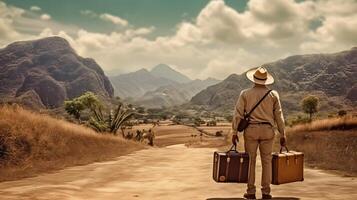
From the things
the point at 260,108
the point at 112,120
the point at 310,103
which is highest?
the point at 310,103

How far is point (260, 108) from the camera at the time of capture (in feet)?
25.4

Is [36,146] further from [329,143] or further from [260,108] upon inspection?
[329,143]

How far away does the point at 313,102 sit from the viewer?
9656cm

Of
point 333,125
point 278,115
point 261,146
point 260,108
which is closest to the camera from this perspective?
point 261,146

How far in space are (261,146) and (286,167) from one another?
2.50ft

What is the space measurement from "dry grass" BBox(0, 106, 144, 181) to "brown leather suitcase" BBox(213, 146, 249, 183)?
5.06 metres

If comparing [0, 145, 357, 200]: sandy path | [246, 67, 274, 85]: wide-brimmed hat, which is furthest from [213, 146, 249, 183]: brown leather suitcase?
[246, 67, 274, 85]: wide-brimmed hat

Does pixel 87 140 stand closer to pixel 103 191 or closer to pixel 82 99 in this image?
pixel 103 191

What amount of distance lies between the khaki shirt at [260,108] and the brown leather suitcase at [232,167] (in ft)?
1.53

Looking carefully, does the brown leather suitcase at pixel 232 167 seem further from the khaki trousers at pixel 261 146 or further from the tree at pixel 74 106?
the tree at pixel 74 106

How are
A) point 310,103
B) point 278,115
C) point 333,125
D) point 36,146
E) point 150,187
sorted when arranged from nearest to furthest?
point 278,115 < point 150,187 < point 36,146 < point 333,125 < point 310,103

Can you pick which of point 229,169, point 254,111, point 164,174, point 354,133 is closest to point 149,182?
point 164,174

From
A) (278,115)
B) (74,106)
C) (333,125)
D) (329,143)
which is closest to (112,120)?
(333,125)

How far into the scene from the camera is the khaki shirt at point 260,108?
25.3ft
